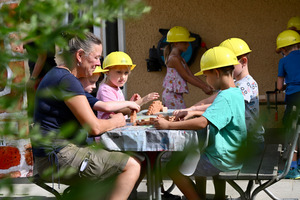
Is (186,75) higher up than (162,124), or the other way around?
(186,75)

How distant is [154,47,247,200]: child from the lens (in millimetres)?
2988

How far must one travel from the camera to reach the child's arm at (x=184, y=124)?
9.67 ft

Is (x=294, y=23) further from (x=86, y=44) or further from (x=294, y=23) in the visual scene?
(x=86, y=44)

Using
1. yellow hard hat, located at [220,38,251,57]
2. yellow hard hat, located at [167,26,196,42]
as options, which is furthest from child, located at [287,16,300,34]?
yellow hard hat, located at [220,38,251,57]

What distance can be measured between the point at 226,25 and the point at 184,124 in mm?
3794

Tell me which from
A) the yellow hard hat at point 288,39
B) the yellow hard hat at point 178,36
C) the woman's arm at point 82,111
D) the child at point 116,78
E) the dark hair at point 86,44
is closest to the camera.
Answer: the woman's arm at point 82,111

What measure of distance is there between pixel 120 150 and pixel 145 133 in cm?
21

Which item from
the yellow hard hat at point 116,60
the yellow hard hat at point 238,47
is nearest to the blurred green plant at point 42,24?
the yellow hard hat at point 238,47

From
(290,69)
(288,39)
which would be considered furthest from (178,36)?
(290,69)

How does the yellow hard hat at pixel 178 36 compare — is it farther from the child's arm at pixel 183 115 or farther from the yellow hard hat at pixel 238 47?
the child's arm at pixel 183 115

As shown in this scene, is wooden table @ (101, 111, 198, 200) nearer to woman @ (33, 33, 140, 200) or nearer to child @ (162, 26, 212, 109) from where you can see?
woman @ (33, 33, 140, 200)

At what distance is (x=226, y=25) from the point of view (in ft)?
21.4

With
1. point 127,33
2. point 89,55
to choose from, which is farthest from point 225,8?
point 89,55

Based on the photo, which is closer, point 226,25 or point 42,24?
point 42,24
